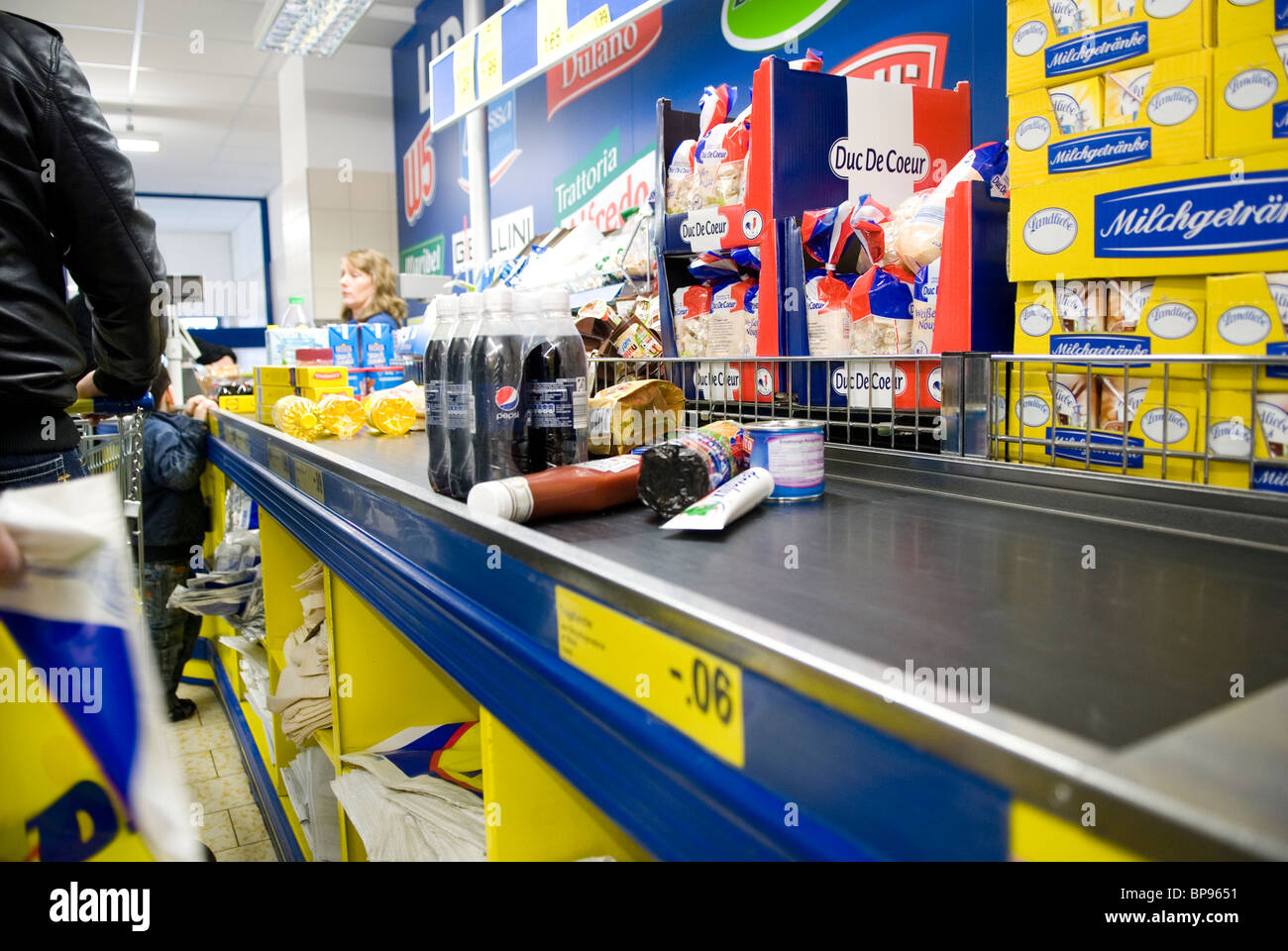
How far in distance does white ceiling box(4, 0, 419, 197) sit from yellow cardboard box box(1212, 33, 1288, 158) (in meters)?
7.07

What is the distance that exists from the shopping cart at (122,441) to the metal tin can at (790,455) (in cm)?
195

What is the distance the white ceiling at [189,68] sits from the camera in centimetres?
675

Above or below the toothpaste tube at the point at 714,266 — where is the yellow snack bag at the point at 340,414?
below

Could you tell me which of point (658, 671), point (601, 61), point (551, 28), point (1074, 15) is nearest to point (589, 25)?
point (551, 28)

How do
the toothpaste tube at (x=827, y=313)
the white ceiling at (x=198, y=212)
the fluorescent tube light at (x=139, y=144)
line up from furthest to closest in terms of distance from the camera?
1. the white ceiling at (x=198, y=212)
2. the fluorescent tube light at (x=139, y=144)
3. the toothpaste tube at (x=827, y=313)

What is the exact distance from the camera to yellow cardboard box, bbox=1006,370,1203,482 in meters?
0.96

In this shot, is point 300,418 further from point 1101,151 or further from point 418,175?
point 418,175

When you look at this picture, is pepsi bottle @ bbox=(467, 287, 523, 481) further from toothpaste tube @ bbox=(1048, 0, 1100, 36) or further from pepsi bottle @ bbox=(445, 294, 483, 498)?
toothpaste tube @ bbox=(1048, 0, 1100, 36)

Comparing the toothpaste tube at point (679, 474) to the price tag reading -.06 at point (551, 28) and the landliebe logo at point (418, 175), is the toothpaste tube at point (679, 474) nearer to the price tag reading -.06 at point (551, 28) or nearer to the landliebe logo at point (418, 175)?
the price tag reading -.06 at point (551, 28)

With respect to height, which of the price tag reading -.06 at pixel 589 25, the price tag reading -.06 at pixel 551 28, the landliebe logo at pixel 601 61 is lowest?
the price tag reading -.06 at pixel 589 25

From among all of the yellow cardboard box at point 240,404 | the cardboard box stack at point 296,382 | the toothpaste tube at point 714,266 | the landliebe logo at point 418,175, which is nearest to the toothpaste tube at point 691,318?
the toothpaste tube at point 714,266

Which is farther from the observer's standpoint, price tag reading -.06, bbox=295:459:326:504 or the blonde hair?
the blonde hair

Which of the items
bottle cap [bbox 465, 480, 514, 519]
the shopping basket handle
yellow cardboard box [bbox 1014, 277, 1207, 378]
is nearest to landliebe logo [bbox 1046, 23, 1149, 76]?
yellow cardboard box [bbox 1014, 277, 1207, 378]
